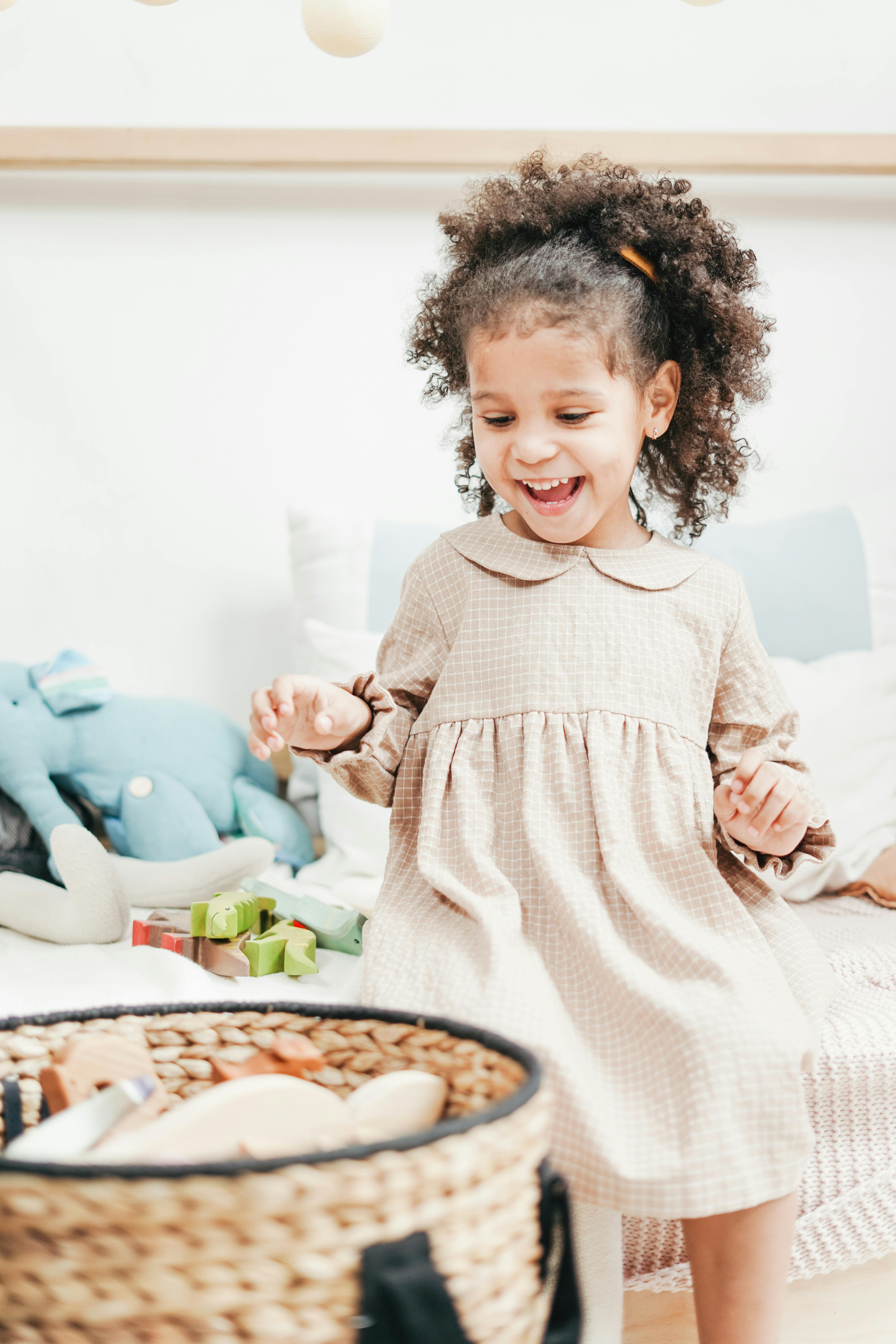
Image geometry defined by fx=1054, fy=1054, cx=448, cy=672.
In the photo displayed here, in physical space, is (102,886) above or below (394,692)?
below

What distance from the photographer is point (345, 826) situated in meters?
1.16

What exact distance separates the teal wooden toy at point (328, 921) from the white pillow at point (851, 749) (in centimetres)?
48

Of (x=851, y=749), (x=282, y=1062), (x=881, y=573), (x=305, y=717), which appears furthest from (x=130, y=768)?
(x=881, y=573)

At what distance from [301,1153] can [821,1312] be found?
0.60 meters

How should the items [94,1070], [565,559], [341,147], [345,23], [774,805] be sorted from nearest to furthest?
[94,1070] < [774,805] < [565,559] < [345,23] < [341,147]

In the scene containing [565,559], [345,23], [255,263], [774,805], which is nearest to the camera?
[774,805]

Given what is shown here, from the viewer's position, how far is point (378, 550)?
4.23 ft

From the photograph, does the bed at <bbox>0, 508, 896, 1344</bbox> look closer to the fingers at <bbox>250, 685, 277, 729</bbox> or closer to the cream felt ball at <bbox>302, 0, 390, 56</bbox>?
the fingers at <bbox>250, 685, 277, 729</bbox>

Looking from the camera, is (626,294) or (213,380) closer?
(626,294)

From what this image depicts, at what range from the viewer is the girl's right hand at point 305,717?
2.52 ft

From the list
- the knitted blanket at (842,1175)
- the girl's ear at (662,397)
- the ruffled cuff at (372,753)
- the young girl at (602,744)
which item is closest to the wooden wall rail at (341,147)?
the young girl at (602,744)

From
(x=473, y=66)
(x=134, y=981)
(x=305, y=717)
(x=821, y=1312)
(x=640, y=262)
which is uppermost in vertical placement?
(x=473, y=66)

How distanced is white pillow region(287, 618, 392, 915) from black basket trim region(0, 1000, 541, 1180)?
43cm

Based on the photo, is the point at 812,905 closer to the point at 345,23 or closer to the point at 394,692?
the point at 394,692
